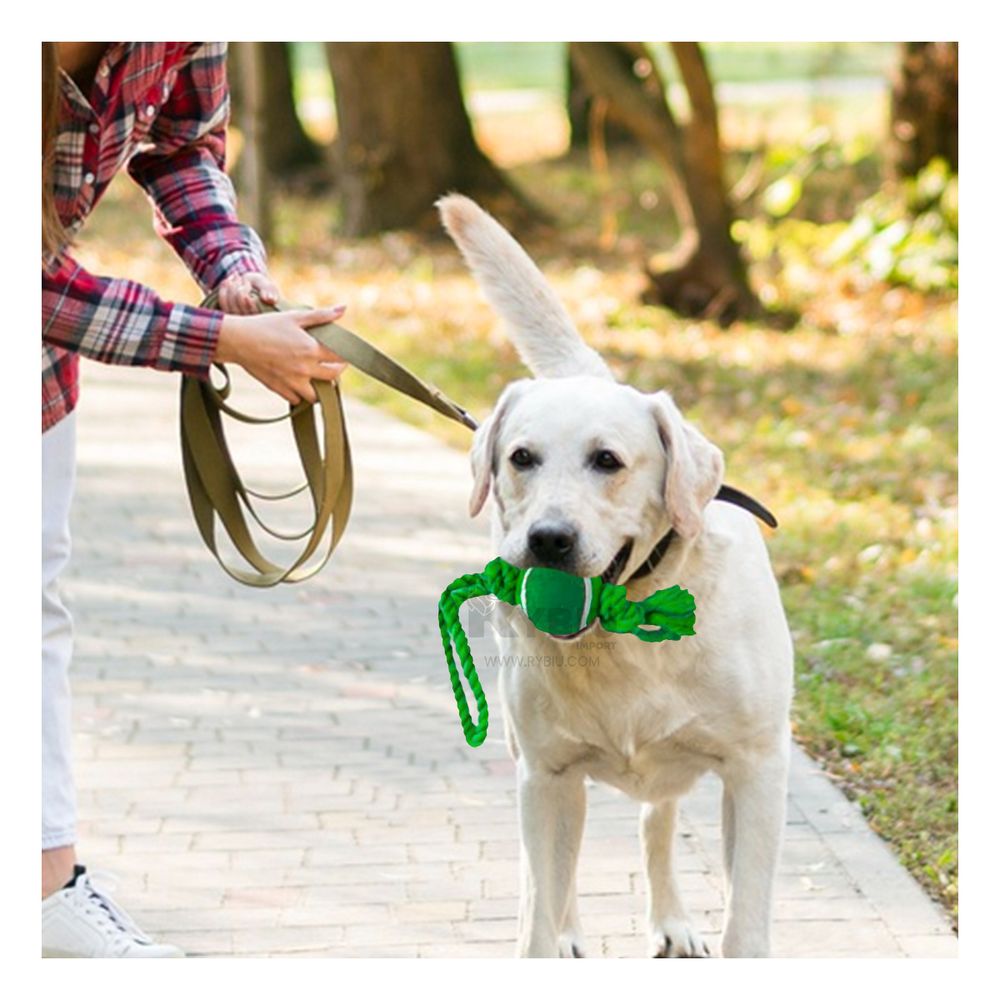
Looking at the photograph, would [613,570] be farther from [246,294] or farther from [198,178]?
[198,178]

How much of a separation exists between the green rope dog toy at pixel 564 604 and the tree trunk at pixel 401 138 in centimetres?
1331

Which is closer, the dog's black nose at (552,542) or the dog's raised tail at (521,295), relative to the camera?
the dog's black nose at (552,542)

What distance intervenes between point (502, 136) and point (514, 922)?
22.3 meters

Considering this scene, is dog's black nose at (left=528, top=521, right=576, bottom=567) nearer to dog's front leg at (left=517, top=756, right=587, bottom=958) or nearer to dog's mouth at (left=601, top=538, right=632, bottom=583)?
dog's mouth at (left=601, top=538, right=632, bottom=583)

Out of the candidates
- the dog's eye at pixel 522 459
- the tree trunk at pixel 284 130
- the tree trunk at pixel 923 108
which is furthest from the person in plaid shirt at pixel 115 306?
the tree trunk at pixel 284 130

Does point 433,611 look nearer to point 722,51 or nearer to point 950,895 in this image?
point 950,895

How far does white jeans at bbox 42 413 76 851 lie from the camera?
3.89 metres

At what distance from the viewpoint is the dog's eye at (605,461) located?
3.60 metres

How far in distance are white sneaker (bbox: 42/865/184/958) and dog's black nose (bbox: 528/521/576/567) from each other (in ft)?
4.51

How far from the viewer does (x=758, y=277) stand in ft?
46.7

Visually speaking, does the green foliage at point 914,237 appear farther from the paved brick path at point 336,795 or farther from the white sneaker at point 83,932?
the white sneaker at point 83,932

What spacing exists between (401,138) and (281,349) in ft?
43.5

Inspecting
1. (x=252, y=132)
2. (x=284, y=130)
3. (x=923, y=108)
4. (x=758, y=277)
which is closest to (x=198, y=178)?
(x=758, y=277)
